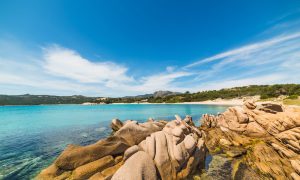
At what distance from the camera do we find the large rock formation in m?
11.4

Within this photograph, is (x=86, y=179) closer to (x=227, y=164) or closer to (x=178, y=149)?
(x=178, y=149)

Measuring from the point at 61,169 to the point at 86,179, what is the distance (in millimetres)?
2241

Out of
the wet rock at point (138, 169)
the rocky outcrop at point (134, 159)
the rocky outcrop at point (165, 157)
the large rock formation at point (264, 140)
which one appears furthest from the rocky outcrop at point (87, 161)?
the large rock formation at point (264, 140)

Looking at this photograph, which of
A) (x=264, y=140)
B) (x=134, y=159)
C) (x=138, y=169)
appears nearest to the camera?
(x=138, y=169)

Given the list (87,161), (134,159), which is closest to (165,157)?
(134,159)

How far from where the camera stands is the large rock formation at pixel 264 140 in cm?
1140

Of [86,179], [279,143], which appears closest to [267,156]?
[279,143]

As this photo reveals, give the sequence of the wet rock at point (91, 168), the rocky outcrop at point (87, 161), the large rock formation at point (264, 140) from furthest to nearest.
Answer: the large rock formation at point (264, 140) < the rocky outcrop at point (87, 161) < the wet rock at point (91, 168)

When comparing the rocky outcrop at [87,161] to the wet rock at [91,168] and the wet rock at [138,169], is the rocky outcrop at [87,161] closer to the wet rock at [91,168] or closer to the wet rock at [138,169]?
the wet rock at [91,168]

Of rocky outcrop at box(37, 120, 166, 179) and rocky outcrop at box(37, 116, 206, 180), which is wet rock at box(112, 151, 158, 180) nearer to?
rocky outcrop at box(37, 116, 206, 180)

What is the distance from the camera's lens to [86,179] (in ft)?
31.7

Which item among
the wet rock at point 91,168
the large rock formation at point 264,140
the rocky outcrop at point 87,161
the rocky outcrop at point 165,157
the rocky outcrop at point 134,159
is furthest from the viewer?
the large rock formation at point 264,140

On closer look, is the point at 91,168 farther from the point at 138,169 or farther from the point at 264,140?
the point at 264,140

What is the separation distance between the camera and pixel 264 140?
15.9 metres
